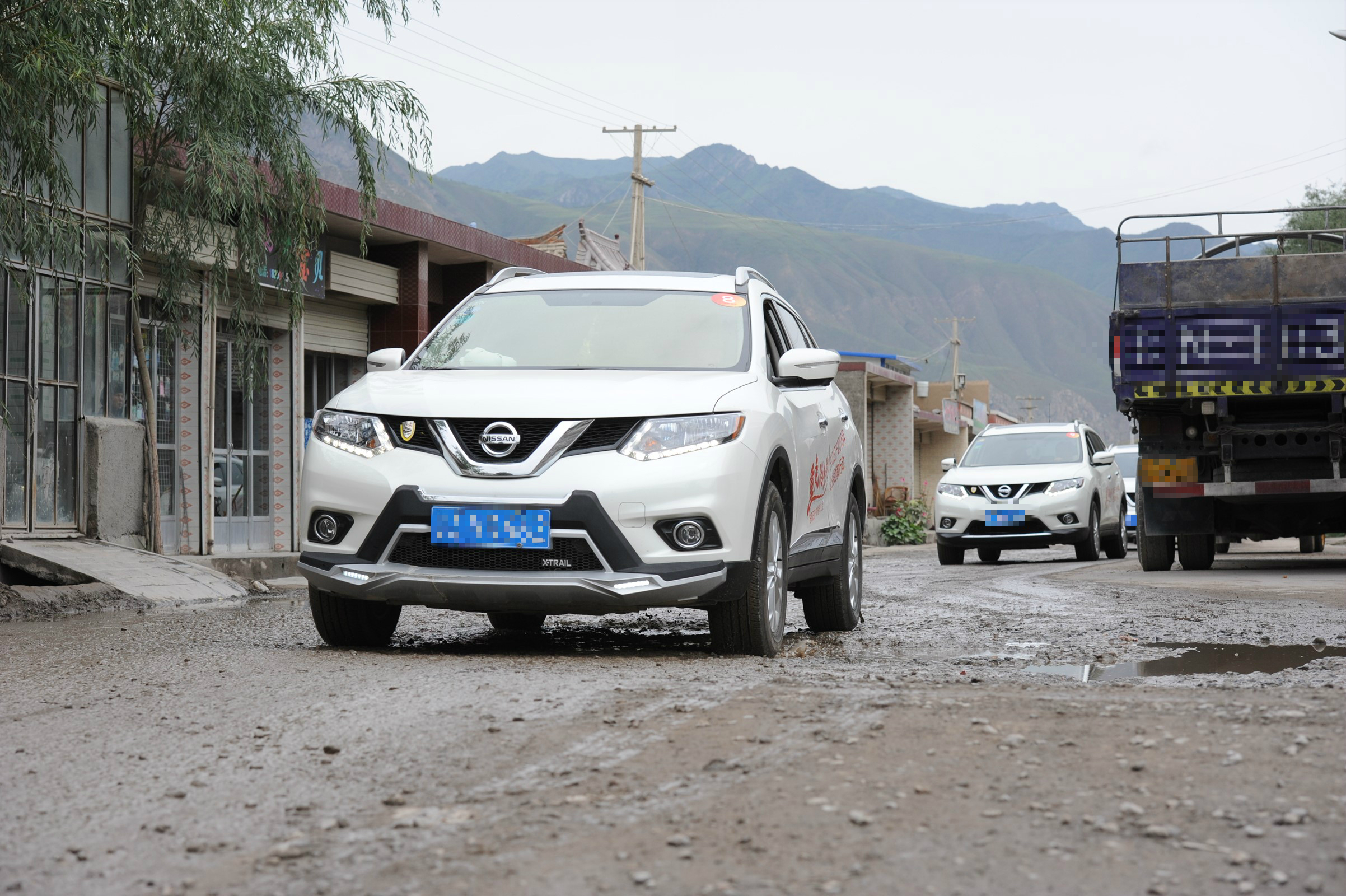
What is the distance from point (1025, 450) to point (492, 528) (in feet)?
44.8

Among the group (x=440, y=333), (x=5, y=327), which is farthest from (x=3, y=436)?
(x=440, y=333)

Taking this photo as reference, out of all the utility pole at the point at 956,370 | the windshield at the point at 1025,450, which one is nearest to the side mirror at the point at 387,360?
the windshield at the point at 1025,450

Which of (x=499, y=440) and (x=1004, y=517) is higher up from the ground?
(x=499, y=440)

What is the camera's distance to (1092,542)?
1773 cm

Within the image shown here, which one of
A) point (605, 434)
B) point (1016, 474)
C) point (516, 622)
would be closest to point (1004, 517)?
point (1016, 474)

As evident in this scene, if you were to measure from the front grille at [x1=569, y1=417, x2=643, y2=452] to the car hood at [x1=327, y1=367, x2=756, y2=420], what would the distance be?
3cm

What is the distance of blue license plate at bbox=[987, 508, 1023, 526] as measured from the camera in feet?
56.4

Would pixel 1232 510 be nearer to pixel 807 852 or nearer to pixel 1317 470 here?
pixel 1317 470

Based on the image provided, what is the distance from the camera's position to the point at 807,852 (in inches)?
118

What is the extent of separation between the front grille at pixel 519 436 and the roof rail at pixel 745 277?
1.72 m

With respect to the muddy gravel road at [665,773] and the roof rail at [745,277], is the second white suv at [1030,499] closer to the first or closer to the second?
the roof rail at [745,277]

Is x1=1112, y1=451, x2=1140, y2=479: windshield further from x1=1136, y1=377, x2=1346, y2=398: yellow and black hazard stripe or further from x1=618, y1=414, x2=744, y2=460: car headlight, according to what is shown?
x1=618, y1=414, x2=744, y2=460: car headlight

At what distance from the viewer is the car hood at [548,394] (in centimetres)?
607

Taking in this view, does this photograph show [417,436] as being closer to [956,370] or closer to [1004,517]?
[1004,517]
